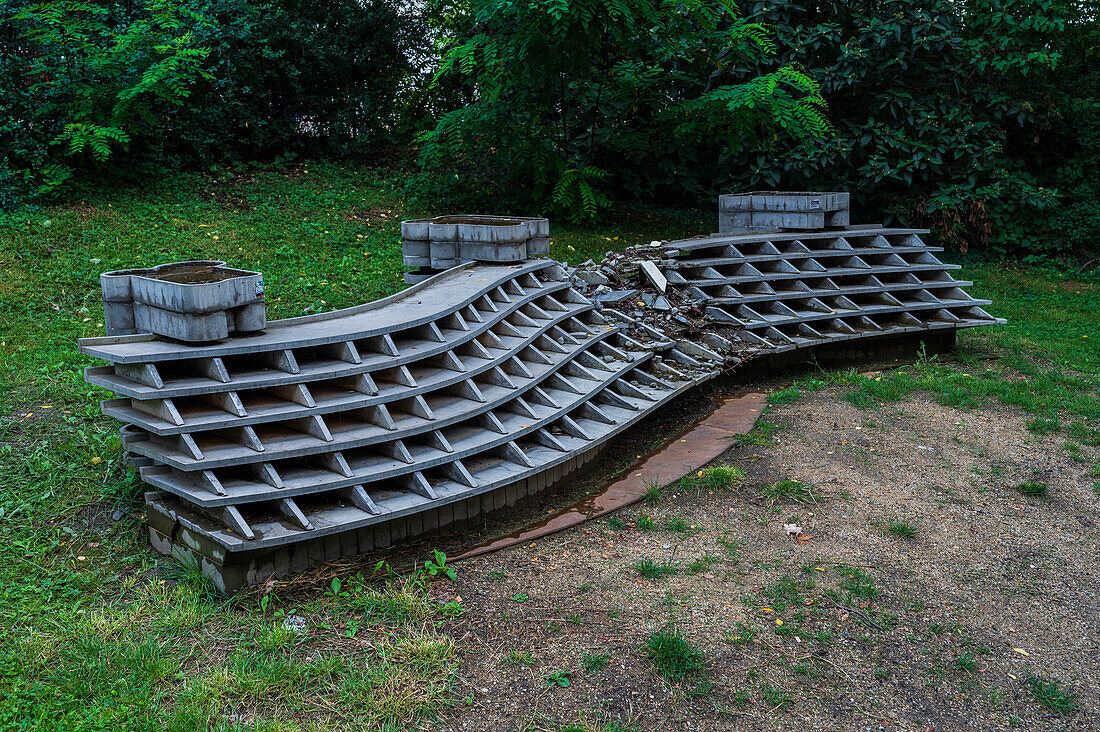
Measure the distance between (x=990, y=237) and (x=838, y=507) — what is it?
9785 millimetres

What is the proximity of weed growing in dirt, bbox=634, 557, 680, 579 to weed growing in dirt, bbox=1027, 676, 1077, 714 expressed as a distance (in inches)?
70.4

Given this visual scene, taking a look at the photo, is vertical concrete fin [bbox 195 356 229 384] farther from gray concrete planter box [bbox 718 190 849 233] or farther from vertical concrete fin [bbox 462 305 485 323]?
gray concrete planter box [bbox 718 190 849 233]

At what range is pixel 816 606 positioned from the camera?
4.48m

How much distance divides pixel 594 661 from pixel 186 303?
2731 mm

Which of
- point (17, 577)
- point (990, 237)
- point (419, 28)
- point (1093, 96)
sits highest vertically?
point (419, 28)

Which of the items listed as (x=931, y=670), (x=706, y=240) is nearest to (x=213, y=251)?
(x=706, y=240)

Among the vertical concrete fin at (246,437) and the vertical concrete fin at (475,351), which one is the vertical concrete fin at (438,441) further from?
the vertical concrete fin at (246,437)

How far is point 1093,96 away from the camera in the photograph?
530 inches

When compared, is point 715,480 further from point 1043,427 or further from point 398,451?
point 1043,427

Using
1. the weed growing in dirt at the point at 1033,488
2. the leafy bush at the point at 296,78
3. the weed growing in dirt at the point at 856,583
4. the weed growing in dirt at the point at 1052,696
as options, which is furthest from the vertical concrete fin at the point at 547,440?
the leafy bush at the point at 296,78

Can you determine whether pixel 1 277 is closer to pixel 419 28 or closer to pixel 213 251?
pixel 213 251

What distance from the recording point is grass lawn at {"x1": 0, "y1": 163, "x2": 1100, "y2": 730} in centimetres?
360

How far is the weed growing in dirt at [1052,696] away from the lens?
373 cm

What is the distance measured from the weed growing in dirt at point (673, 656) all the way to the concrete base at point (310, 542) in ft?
5.18
